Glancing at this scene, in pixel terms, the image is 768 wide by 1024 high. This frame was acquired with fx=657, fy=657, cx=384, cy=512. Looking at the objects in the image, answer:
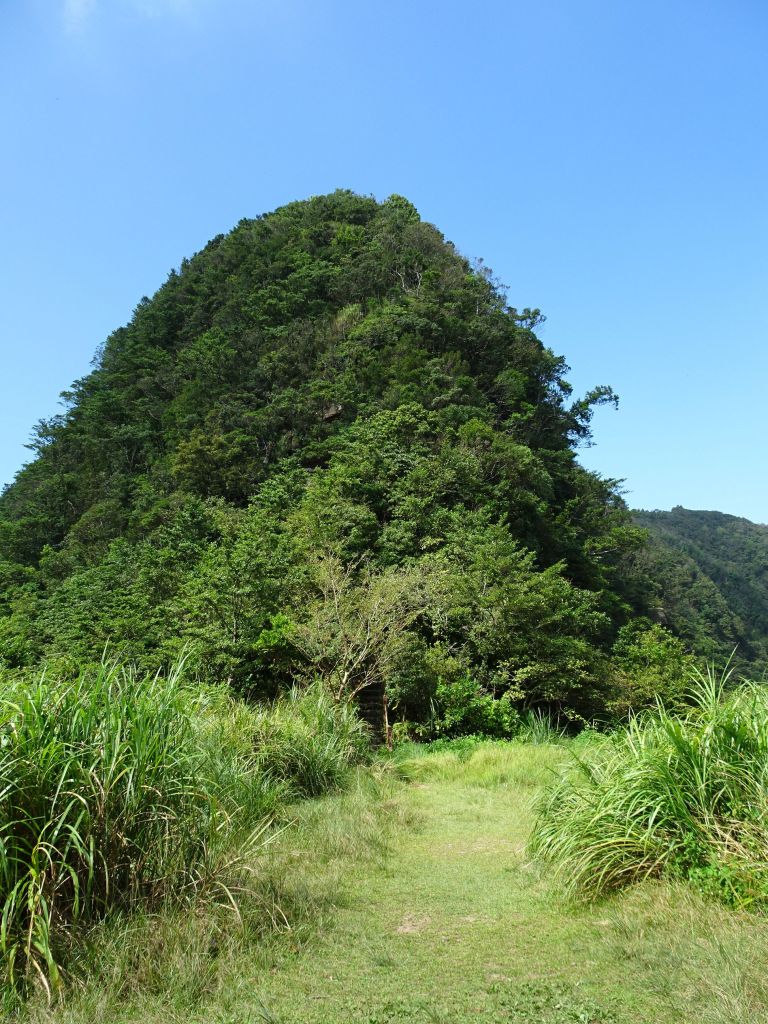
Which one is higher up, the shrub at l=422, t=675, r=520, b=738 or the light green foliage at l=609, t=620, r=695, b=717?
the light green foliage at l=609, t=620, r=695, b=717

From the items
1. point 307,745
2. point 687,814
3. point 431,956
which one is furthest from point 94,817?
point 307,745

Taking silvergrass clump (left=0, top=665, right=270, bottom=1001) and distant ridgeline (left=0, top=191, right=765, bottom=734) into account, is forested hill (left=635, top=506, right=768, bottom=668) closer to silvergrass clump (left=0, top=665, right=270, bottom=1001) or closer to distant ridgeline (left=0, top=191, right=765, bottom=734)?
distant ridgeline (left=0, top=191, right=765, bottom=734)

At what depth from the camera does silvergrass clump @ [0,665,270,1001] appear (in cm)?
308

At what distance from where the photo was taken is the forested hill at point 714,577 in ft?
134

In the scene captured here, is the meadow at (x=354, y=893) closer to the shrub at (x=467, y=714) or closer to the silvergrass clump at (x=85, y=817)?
the silvergrass clump at (x=85, y=817)

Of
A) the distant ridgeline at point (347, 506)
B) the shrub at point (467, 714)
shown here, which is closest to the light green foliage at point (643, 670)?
the distant ridgeline at point (347, 506)

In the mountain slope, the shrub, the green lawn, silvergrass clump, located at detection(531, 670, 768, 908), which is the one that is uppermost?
the mountain slope

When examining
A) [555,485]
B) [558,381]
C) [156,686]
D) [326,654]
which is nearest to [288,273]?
[558,381]

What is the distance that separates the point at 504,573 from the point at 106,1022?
16394mm

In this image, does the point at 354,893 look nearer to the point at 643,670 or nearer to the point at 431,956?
the point at 431,956

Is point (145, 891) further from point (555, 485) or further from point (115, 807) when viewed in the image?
point (555, 485)

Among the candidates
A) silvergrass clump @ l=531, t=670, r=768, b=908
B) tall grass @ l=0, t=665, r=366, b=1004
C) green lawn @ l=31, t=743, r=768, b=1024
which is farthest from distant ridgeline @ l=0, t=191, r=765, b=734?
silvergrass clump @ l=531, t=670, r=768, b=908

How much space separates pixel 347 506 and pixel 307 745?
51.2 feet

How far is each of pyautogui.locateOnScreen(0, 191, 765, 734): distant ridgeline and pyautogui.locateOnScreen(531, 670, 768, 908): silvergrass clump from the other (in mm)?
3953
